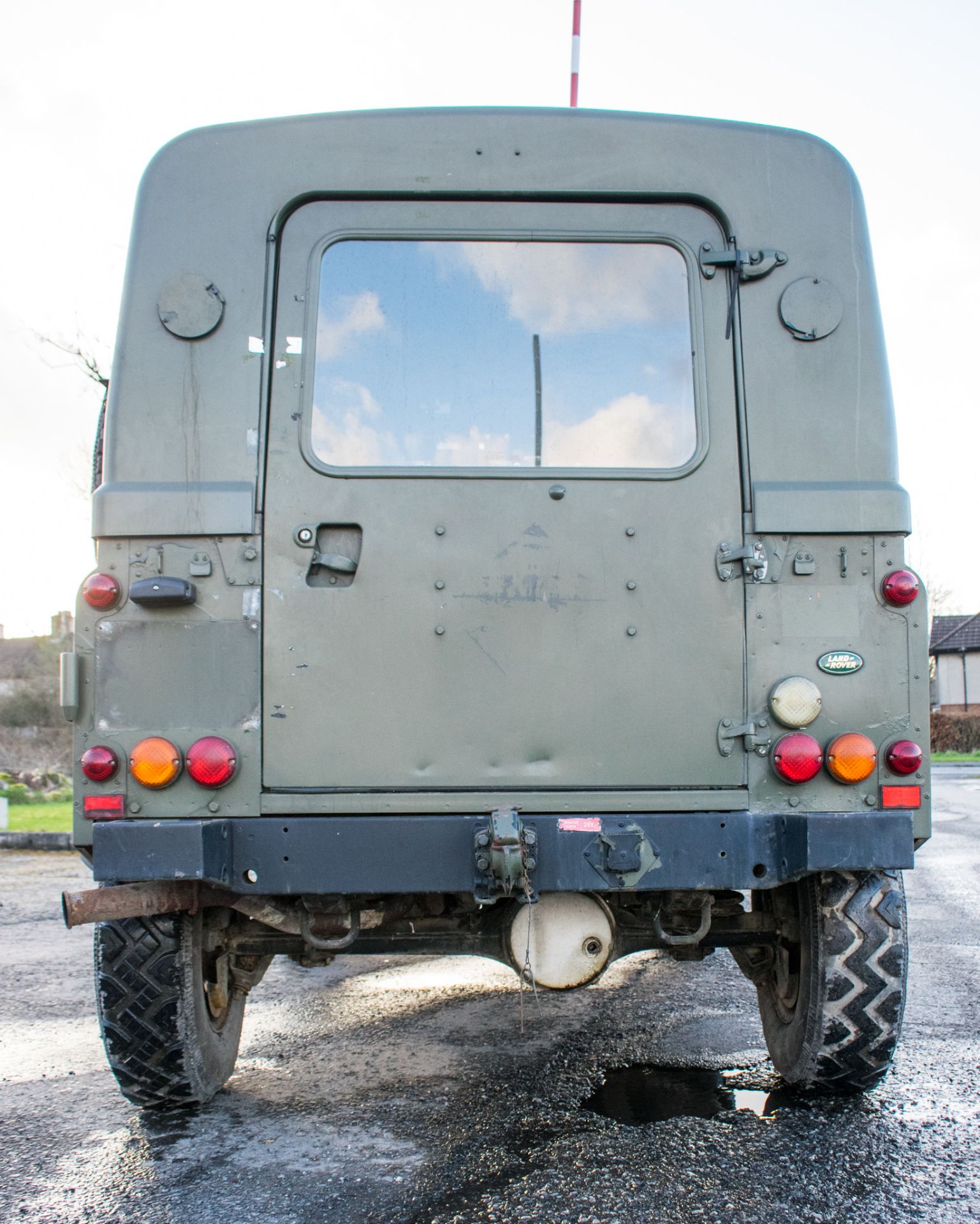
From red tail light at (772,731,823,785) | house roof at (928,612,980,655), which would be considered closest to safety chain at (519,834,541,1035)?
red tail light at (772,731,823,785)

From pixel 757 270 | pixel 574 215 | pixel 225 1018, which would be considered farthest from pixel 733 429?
pixel 225 1018

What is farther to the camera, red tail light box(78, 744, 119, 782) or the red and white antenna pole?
the red and white antenna pole

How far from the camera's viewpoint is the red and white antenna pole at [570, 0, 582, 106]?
4.06m

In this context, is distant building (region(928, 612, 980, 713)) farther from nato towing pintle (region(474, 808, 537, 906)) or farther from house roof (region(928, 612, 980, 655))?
nato towing pintle (region(474, 808, 537, 906))

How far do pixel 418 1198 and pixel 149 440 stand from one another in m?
2.31

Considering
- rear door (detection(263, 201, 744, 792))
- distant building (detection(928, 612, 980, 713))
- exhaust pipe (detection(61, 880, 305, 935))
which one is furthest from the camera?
distant building (detection(928, 612, 980, 713))

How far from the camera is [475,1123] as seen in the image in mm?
3273

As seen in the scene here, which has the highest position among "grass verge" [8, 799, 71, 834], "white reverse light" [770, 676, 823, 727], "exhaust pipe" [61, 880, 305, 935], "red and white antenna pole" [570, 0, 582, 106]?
"red and white antenna pole" [570, 0, 582, 106]

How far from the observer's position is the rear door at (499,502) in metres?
3.07

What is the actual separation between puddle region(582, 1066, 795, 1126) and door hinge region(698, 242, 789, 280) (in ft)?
8.88

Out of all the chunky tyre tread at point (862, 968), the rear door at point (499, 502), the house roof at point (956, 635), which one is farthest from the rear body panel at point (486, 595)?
the house roof at point (956, 635)

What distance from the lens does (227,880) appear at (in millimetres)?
2953

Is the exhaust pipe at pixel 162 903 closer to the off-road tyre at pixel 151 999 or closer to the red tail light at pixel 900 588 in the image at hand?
the off-road tyre at pixel 151 999

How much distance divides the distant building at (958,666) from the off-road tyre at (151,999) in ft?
173
